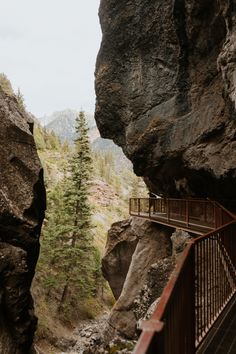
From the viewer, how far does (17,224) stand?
12281mm

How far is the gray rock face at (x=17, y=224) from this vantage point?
11.5 m

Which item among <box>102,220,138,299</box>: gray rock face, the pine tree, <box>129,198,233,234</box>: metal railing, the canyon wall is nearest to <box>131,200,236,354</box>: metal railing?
<box>129,198,233,234</box>: metal railing

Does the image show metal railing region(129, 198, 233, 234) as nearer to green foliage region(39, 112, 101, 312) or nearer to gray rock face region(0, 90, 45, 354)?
green foliage region(39, 112, 101, 312)

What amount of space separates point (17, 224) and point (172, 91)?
33.3 feet

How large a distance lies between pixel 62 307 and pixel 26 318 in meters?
15.7

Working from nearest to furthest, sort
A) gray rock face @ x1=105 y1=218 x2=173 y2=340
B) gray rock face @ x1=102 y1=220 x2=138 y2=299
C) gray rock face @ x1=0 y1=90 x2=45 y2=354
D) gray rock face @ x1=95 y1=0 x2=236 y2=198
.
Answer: gray rock face @ x1=0 y1=90 x2=45 y2=354, gray rock face @ x1=95 y1=0 x2=236 y2=198, gray rock face @ x1=105 y1=218 x2=173 y2=340, gray rock face @ x1=102 y1=220 x2=138 y2=299

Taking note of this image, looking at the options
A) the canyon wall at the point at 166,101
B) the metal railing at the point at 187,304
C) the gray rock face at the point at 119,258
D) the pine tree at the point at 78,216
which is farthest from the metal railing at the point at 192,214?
the pine tree at the point at 78,216

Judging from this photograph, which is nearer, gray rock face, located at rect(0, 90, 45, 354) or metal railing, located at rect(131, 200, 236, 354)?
metal railing, located at rect(131, 200, 236, 354)

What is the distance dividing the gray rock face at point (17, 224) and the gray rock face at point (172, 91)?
6.65m

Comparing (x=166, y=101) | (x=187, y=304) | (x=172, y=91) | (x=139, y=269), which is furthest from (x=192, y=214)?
(x=187, y=304)

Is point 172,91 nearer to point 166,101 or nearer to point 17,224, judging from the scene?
point 166,101

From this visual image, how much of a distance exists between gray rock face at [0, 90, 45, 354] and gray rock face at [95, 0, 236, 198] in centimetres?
665

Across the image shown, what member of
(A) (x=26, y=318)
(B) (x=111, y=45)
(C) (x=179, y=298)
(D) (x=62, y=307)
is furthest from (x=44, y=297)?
(C) (x=179, y=298)

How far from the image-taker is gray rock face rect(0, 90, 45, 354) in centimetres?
1146
